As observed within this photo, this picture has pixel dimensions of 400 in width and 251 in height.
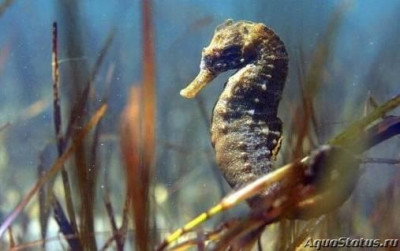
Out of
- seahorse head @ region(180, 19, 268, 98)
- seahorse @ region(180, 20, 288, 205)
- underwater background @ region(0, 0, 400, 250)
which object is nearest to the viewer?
underwater background @ region(0, 0, 400, 250)

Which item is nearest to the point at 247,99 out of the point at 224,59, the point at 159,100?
the point at 224,59

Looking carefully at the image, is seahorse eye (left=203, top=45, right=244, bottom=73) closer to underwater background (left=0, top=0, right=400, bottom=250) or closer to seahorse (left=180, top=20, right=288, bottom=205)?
seahorse (left=180, top=20, right=288, bottom=205)

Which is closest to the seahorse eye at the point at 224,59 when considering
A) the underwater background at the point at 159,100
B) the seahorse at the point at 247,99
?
the seahorse at the point at 247,99

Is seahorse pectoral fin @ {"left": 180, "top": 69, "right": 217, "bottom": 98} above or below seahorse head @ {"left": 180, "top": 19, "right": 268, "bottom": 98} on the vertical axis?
below

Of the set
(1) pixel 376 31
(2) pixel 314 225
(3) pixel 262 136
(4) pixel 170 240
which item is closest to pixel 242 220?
(4) pixel 170 240

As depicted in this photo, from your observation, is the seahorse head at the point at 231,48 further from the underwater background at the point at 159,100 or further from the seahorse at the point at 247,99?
the underwater background at the point at 159,100

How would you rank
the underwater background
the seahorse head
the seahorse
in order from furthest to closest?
the seahorse head
the seahorse
the underwater background

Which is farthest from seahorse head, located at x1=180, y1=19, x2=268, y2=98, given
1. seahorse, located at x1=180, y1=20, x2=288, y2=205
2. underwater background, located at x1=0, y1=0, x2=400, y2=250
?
underwater background, located at x1=0, y1=0, x2=400, y2=250

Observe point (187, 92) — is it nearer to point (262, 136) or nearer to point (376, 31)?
point (262, 136)
